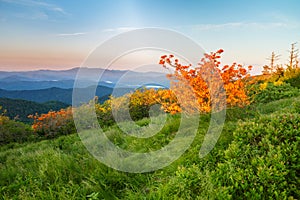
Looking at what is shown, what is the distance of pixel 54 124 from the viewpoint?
1413cm

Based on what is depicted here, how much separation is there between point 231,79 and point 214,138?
3.31 meters

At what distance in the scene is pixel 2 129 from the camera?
13375 mm

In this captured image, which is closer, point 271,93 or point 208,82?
point 208,82

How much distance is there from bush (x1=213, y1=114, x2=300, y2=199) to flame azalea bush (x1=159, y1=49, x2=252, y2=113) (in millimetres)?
2807

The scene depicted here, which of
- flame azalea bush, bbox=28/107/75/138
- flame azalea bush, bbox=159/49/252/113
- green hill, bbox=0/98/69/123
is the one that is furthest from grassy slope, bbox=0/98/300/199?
green hill, bbox=0/98/69/123

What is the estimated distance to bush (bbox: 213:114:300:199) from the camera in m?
2.57

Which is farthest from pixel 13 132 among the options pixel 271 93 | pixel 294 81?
pixel 294 81

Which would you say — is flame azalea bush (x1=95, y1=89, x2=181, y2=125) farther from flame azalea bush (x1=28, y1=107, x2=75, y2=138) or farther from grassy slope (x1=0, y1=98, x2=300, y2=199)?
grassy slope (x1=0, y1=98, x2=300, y2=199)

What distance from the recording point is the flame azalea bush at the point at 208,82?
6.41 metres

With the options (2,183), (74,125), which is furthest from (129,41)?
(74,125)

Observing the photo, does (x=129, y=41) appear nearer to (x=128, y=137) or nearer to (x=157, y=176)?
(x=128, y=137)

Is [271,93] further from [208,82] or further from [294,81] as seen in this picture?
[208,82]

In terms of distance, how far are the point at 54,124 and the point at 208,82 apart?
1053 centimetres

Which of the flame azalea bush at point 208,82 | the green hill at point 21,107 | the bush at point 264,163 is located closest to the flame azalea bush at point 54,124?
the flame azalea bush at point 208,82
